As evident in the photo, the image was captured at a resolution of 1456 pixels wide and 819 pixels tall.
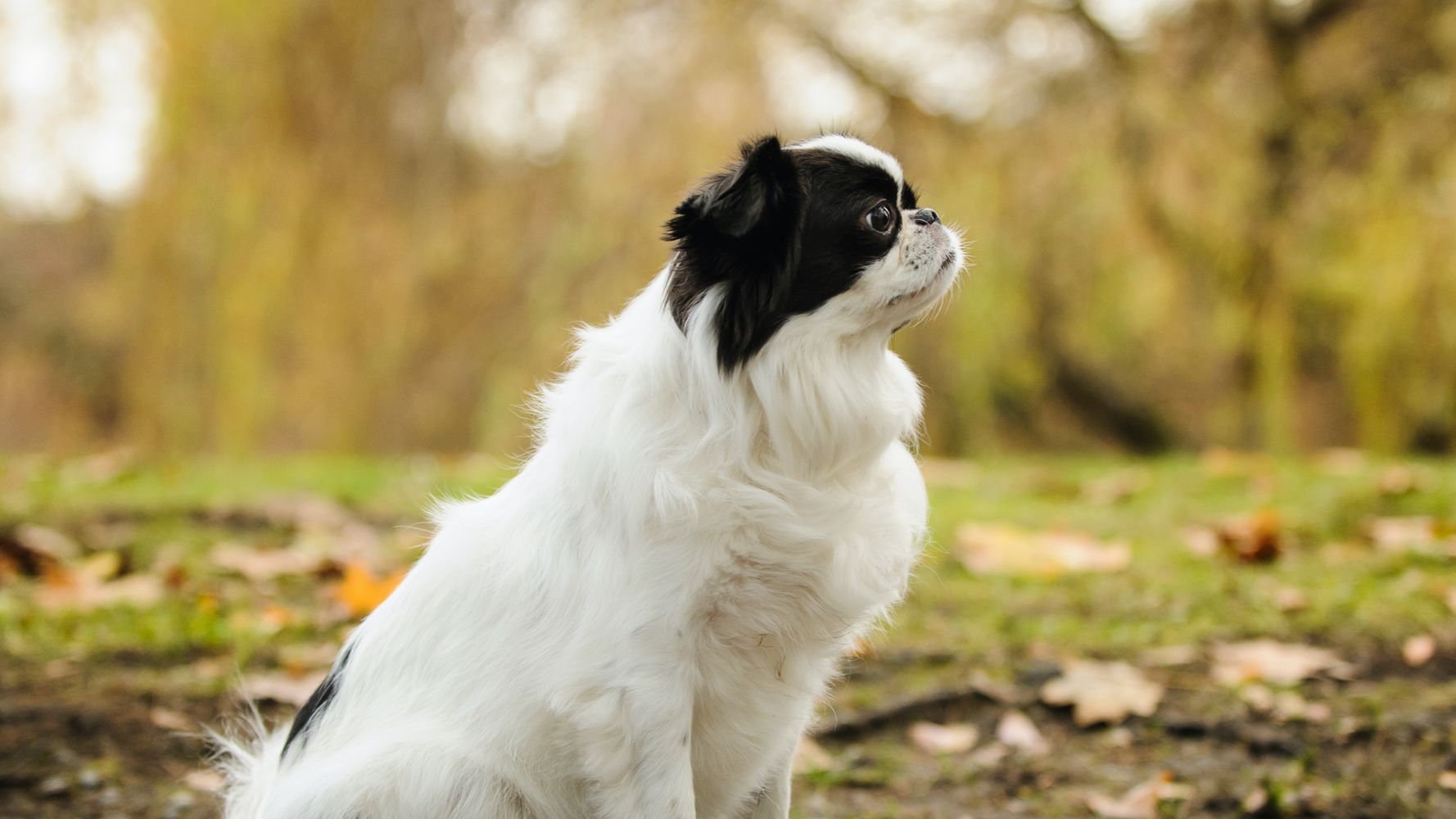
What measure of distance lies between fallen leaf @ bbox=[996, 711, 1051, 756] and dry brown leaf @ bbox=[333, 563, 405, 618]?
1.87m

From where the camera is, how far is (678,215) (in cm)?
201

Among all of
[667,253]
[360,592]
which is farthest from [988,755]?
[667,253]

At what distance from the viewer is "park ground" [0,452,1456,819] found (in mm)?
2631

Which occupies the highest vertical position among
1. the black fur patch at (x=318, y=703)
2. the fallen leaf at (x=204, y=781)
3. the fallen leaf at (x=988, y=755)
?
the black fur patch at (x=318, y=703)

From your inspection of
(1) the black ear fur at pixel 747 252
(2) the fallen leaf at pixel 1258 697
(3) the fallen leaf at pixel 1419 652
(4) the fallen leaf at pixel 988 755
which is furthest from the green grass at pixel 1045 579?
(1) the black ear fur at pixel 747 252

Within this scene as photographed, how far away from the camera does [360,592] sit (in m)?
3.67

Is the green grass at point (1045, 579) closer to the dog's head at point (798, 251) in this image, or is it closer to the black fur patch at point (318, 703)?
the black fur patch at point (318, 703)

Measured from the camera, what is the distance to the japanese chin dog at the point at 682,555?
6.19 feet

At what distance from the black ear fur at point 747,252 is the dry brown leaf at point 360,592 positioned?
1992 mm

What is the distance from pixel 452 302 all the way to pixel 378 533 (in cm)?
361

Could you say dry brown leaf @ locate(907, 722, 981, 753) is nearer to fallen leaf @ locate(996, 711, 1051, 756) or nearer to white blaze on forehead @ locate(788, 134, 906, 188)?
fallen leaf @ locate(996, 711, 1051, 756)

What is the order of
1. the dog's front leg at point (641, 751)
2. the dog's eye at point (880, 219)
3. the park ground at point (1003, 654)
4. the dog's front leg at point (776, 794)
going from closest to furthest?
the dog's front leg at point (641, 751) → the dog's eye at point (880, 219) → the dog's front leg at point (776, 794) → the park ground at point (1003, 654)

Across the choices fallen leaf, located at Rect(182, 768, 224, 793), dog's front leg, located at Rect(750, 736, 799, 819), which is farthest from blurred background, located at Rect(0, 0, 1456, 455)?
dog's front leg, located at Rect(750, 736, 799, 819)

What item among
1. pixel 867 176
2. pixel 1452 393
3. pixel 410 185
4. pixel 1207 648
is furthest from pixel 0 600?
pixel 1452 393
